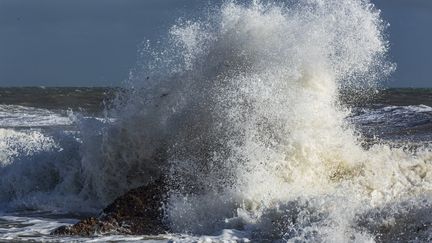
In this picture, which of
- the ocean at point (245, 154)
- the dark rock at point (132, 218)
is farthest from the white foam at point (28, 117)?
the dark rock at point (132, 218)

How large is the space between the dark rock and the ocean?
0.47 ft

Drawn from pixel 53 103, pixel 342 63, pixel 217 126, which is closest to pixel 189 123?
pixel 217 126

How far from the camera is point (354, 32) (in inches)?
388

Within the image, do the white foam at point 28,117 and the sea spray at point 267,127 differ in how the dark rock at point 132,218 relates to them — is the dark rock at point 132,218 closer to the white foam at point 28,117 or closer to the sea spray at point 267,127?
the sea spray at point 267,127

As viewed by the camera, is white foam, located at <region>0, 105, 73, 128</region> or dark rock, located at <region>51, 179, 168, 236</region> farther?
white foam, located at <region>0, 105, 73, 128</region>

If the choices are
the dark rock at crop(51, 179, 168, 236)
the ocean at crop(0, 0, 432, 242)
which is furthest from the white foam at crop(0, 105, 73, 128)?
the dark rock at crop(51, 179, 168, 236)

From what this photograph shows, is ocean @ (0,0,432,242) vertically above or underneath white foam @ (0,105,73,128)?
underneath

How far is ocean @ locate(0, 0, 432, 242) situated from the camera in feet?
23.9

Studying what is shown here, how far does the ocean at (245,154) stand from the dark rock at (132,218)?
143 mm

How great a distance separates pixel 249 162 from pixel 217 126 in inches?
40.1

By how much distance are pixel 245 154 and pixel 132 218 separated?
1.52m

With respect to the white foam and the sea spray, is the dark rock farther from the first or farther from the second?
the white foam

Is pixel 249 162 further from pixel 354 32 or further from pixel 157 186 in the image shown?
pixel 354 32

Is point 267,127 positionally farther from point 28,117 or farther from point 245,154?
point 28,117
